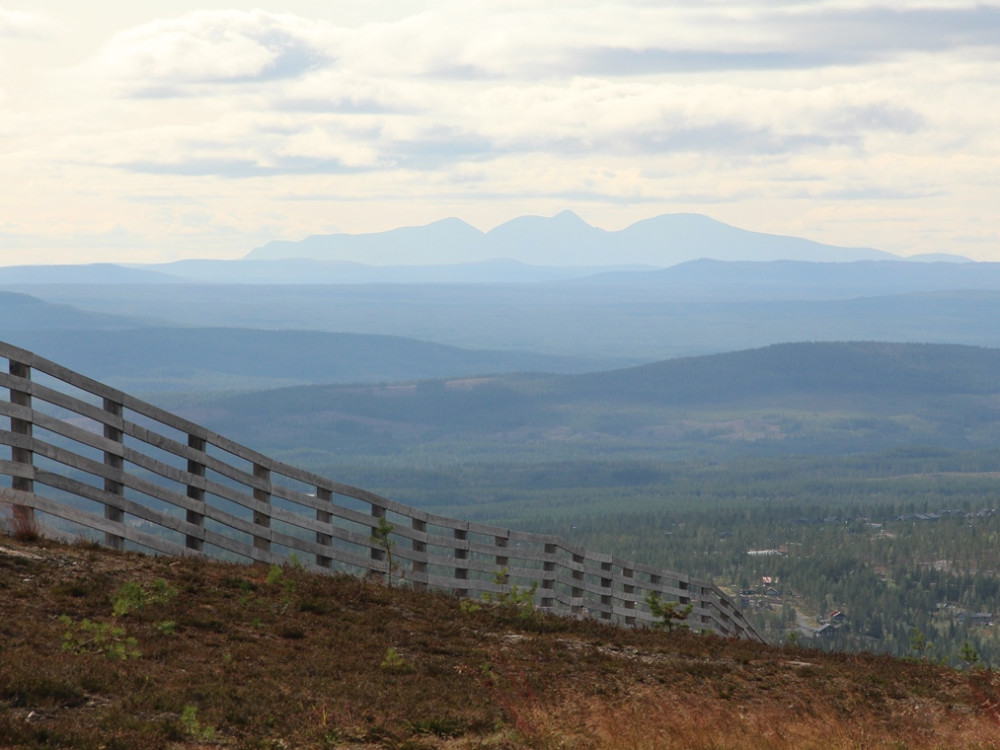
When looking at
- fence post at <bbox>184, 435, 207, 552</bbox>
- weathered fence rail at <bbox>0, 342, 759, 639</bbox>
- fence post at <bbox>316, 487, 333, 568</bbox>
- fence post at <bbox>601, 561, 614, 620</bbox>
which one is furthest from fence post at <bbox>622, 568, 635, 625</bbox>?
fence post at <bbox>184, 435, 207, 552</bbox>

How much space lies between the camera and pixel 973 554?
149 m

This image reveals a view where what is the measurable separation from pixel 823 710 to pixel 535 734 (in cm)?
321

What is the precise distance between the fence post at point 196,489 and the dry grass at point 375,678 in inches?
21.0

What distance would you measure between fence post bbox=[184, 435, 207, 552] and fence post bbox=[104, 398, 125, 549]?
71 centimetres

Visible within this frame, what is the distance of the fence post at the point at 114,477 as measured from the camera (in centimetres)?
1430

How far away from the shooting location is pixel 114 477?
46.8 ft

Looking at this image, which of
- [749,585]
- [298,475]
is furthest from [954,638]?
[298,475]

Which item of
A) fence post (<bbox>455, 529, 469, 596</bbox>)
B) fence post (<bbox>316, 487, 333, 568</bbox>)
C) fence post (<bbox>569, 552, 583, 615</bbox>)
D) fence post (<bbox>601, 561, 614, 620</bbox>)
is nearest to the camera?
fence post (<bbox>316, 487, 333, 568</bbox>)

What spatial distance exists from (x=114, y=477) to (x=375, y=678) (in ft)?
14.1

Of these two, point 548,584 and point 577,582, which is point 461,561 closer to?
point 548,584

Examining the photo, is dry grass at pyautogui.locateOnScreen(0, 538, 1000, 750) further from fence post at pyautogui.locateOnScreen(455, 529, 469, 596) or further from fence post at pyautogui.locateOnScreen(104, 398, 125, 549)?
fence post at pyautogui.locateOnScreen(455, 529, 469, 596)

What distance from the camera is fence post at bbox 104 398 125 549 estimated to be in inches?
563

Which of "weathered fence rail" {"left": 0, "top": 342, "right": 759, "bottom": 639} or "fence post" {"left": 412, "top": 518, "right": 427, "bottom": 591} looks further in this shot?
"fence post" {"left": 412, "top": 518, "right": 427, "bottom": 591}

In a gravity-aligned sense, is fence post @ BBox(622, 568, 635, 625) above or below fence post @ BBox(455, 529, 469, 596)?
below
